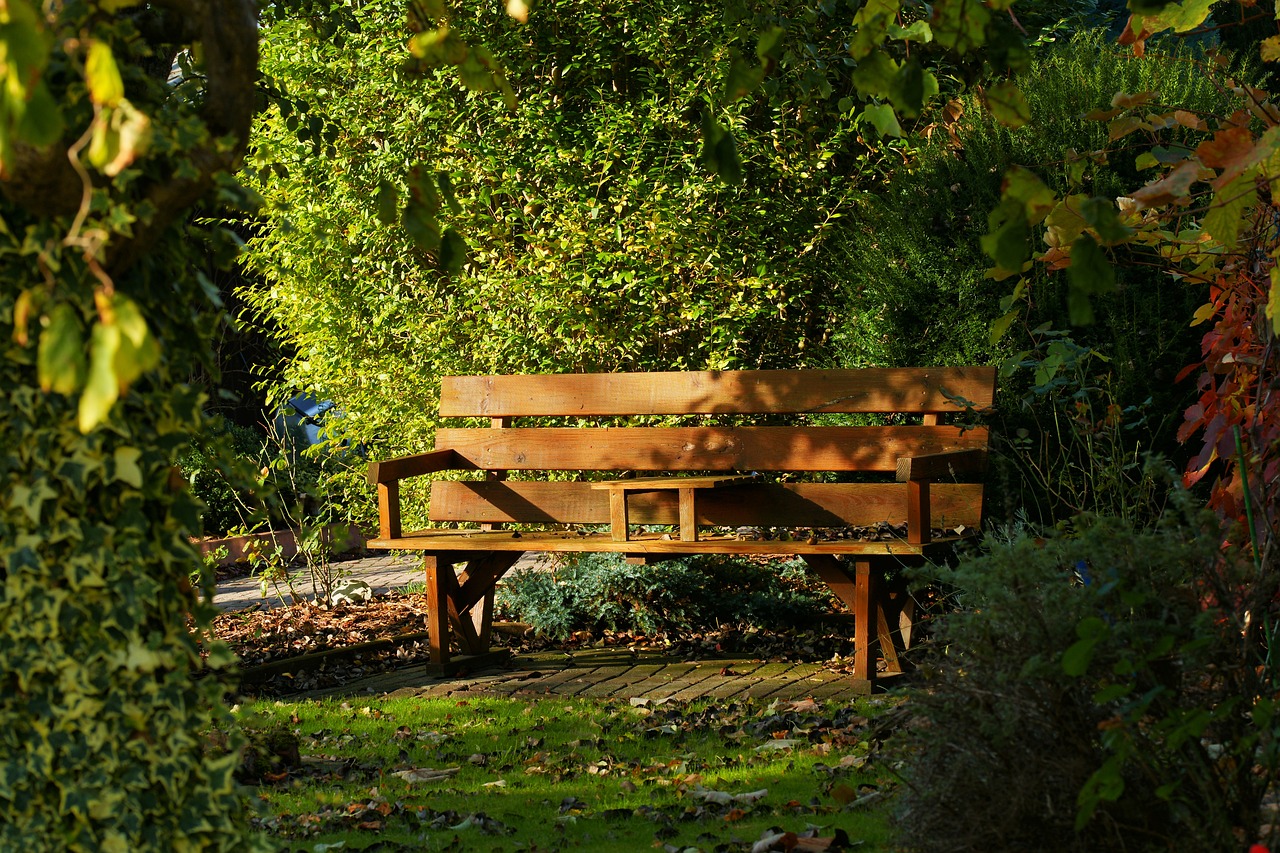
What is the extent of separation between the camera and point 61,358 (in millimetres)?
1407

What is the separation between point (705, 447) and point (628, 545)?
29.1 inches

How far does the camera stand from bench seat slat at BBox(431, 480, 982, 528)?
567cm

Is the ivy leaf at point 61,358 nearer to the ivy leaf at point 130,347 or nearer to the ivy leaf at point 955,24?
the ivy leaf at point 130,347

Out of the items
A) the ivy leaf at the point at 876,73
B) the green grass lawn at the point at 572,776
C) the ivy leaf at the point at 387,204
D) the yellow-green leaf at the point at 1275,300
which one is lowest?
the green grass lawn at the point at 572,776

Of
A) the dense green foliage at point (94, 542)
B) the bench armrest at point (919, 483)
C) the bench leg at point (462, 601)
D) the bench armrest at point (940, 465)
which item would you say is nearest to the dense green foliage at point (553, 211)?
the bench leg at point (462, 601)

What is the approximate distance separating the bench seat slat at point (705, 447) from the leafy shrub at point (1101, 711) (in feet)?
9.78

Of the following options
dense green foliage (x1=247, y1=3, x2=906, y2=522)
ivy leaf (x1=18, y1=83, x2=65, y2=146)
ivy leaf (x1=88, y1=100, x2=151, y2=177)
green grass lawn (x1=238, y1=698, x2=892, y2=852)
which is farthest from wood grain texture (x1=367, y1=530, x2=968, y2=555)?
ivy leaf (x1=18, y1=83, x2=65, y2=146)

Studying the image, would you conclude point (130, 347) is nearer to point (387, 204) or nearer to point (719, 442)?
point (387, 204)

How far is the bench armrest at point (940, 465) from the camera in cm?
517

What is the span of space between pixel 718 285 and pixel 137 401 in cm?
597

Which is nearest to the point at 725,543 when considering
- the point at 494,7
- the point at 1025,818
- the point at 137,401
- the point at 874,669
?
the point at 874,669

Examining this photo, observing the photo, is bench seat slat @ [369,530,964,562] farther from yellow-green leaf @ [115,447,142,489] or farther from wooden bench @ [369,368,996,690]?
yellow-green leaf @ [115,447,142,489]

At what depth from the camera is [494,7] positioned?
8297 mm

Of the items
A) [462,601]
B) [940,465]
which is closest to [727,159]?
[940,465]
